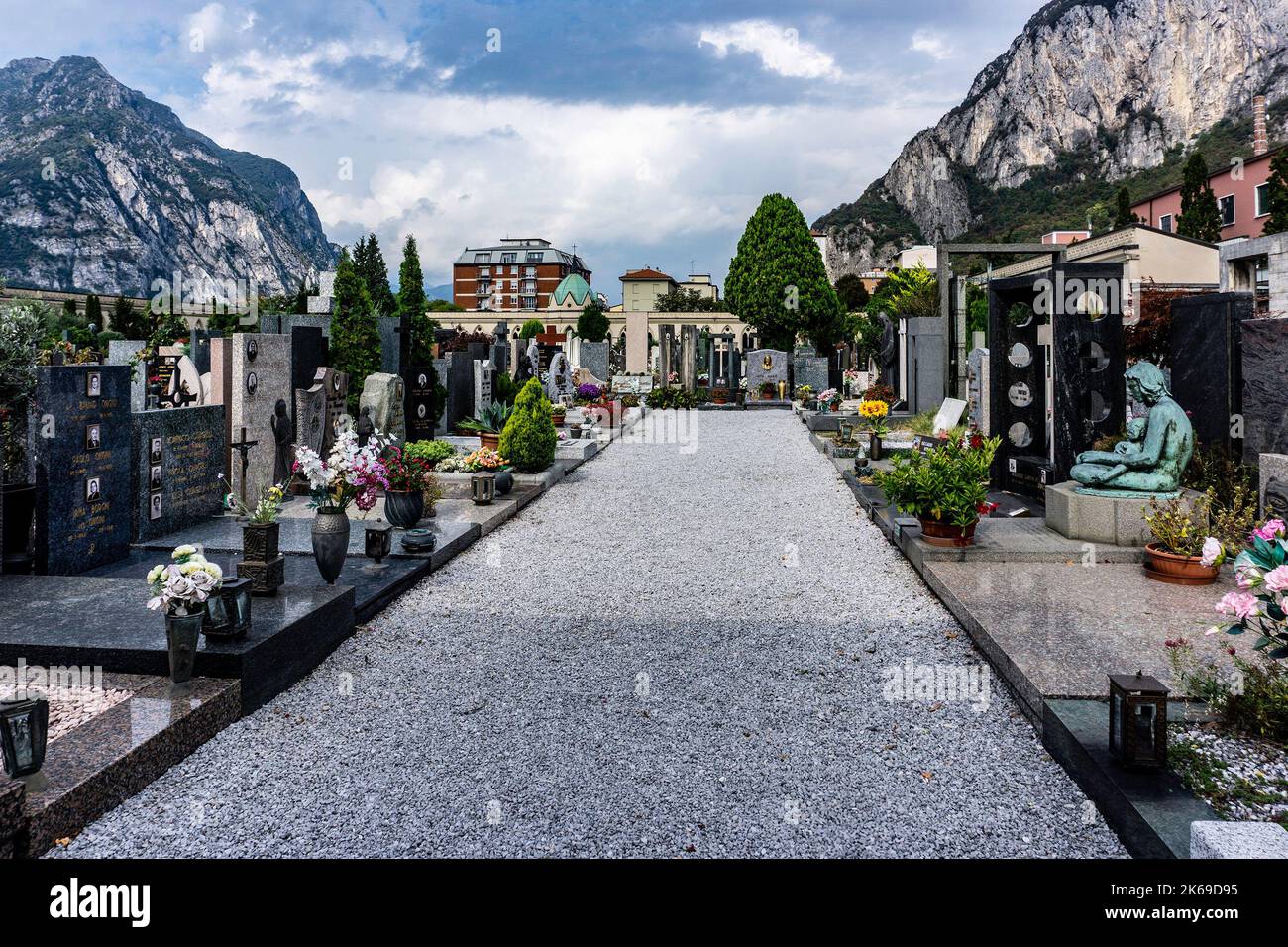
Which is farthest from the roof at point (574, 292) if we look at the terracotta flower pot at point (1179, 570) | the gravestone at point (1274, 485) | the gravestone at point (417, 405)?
the terracotta flower pot at point (1179, 570)

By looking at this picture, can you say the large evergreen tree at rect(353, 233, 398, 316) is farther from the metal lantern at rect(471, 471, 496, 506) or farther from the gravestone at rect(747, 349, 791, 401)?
the metal lantern at rect(471, 471, 496, 506)

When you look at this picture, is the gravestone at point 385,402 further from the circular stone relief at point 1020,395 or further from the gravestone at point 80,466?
the circular stone relief at point 1020,395

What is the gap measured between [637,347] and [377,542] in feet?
113

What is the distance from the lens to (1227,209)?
41.0 meters

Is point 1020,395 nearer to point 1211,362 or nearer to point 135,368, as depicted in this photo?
point 1211,362

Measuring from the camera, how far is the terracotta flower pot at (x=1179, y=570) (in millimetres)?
6684

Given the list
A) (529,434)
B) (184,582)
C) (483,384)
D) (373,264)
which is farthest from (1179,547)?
(373,264)

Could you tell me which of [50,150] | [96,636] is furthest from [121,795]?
[50,150]

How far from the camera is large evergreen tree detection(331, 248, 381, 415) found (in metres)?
19.9

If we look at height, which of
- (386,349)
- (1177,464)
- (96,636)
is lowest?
(96,636)

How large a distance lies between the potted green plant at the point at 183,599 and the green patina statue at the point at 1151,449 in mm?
7264

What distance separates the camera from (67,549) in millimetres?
7078
